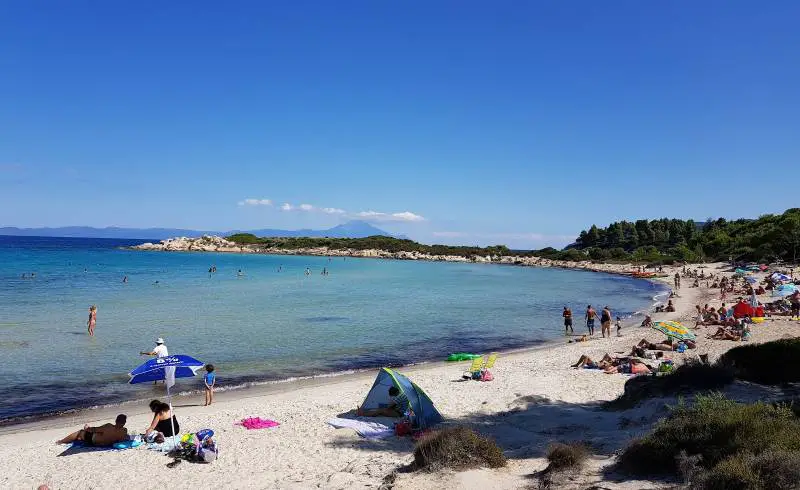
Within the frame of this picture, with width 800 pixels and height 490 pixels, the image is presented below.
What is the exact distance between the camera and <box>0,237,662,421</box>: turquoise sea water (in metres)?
16.0

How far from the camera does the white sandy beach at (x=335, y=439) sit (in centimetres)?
803

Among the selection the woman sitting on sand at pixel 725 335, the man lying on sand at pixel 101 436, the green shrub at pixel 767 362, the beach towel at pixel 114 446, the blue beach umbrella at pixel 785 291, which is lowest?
the beach towel at pixel 114 446

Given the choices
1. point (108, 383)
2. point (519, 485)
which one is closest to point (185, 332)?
point (108, 383)

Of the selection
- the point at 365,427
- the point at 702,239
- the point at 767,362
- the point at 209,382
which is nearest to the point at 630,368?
the point at 767,362

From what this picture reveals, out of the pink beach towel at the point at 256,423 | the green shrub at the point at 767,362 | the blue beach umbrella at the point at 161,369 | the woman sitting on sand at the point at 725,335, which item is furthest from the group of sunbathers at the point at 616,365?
the blue beach umbrella at the point at 161,369

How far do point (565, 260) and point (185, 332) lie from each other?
88.7m

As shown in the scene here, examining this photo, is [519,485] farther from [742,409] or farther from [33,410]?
[33,410]

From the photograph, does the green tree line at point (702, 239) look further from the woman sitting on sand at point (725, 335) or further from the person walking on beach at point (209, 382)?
the person walking on beach at point (209, 382)

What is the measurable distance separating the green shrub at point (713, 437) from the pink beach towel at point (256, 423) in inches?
294

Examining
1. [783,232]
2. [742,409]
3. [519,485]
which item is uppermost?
[783,232]

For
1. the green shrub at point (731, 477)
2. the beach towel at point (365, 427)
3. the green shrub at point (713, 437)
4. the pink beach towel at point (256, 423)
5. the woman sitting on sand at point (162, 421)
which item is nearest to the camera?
the green shrub at point (731, 477)

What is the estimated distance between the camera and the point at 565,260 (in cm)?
10081

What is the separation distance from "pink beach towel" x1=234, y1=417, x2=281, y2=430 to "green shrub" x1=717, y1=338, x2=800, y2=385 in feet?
33.8

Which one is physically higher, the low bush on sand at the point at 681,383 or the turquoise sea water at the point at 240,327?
the low bush on sand at the point at 681,383
